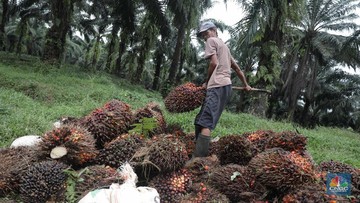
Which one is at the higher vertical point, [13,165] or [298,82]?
[298,82]

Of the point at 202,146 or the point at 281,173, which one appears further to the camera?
the point at 202,146

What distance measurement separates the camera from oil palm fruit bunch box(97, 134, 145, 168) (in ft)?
9.52

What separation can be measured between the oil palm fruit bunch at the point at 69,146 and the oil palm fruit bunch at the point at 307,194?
5.34ft

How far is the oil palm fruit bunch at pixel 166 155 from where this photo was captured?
2.64m

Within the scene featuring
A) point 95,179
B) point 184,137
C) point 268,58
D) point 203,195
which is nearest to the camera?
point 203,195

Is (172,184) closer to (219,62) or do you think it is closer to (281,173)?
(281,173)

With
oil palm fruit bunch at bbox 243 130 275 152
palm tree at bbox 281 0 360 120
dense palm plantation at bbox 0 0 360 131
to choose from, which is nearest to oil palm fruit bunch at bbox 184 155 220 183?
oil palm fruit bunch at bbox 243 130 275 152

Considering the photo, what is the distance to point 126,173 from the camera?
8.09 feet

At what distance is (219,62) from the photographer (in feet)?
11.6

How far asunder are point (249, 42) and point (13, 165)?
242 inches

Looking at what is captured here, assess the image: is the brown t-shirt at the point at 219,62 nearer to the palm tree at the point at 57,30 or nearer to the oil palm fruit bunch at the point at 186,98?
the oil palm fruit bunch at the point at 186,98

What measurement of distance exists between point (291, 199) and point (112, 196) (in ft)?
3.79

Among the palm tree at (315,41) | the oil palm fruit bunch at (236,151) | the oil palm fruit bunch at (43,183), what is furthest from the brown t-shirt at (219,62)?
the palm tree at (315,41)

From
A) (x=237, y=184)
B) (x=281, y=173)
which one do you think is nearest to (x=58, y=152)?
(x=237, y=184)
